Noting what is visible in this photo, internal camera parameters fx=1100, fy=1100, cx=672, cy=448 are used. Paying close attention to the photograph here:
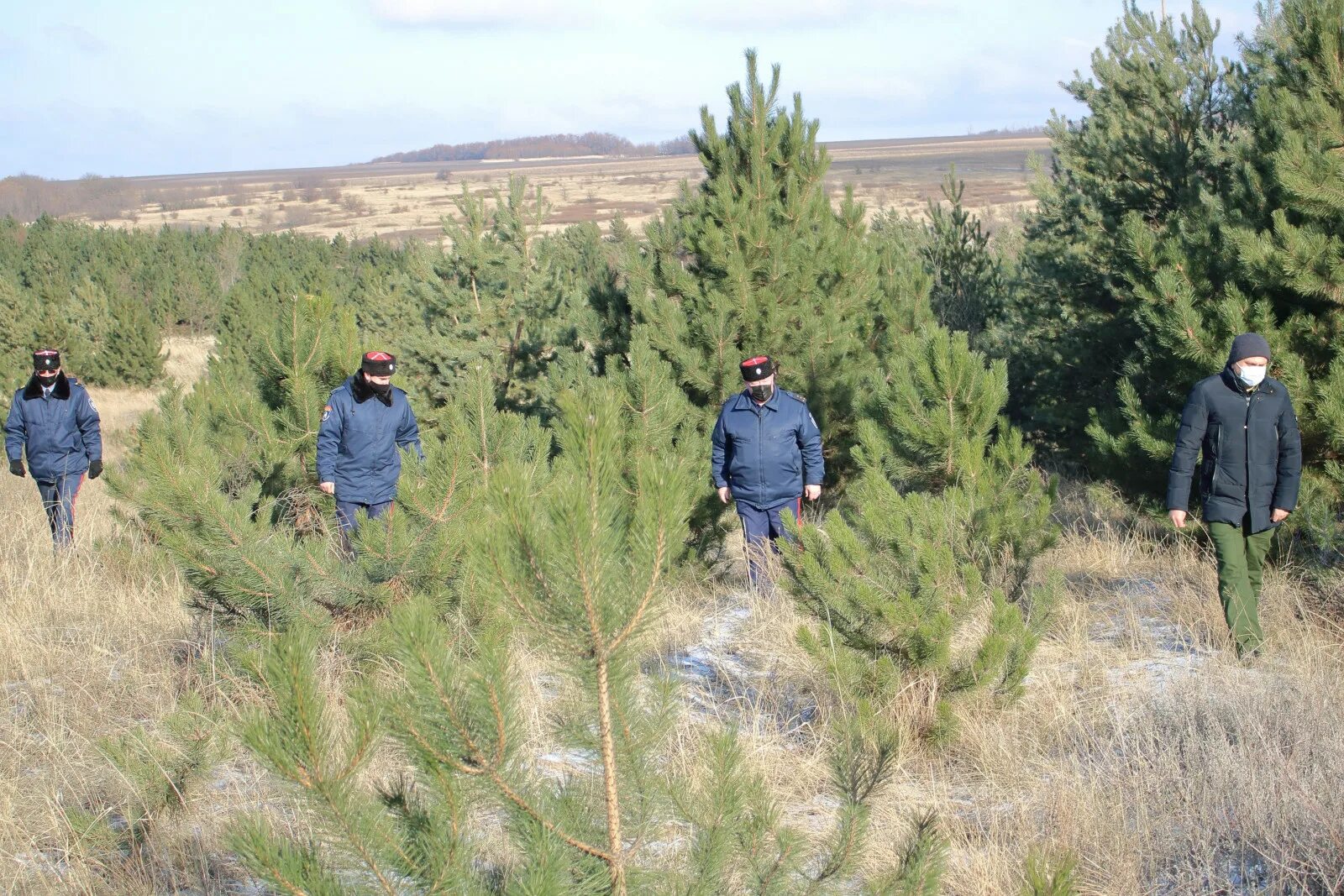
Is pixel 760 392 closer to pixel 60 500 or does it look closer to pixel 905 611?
pixel 905 611

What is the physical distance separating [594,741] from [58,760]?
2.78 metres

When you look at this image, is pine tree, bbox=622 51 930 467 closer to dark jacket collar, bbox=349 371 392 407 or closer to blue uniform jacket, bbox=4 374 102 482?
dark jacket collar, bbox=349 371 392 407

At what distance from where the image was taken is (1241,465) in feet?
16.2

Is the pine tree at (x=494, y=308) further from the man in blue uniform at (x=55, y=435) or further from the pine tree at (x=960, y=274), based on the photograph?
the man in blue uniform at (x=55, y=435)

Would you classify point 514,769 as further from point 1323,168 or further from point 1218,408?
point 1323,168

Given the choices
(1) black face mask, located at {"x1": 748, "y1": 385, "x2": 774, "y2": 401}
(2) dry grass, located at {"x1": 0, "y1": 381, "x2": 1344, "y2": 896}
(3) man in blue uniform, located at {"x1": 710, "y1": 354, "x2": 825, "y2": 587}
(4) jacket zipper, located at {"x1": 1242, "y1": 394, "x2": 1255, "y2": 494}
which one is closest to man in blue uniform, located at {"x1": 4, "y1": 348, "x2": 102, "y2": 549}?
(2) dry grass, located at {"x1": 0, "y1": 381, "x2": 1344, "y2": 896}

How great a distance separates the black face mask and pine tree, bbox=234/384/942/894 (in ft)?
13.1

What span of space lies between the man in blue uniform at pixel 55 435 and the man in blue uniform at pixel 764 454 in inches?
182

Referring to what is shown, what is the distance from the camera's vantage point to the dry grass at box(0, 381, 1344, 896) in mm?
3236

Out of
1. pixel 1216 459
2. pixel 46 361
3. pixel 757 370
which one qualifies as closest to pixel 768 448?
pixel 757 370

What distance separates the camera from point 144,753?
377 centimetres

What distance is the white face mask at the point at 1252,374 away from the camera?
4.84 meters

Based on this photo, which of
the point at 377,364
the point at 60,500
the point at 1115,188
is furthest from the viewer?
the point at 1115,188

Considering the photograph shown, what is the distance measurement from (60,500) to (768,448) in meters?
5.03
